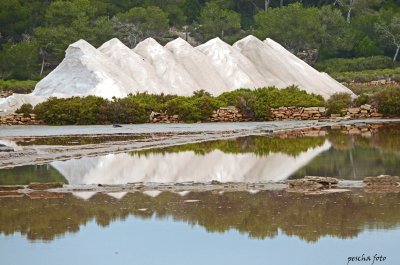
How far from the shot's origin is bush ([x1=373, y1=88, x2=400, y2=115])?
1182 inches

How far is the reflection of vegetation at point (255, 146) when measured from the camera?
62.9 feet

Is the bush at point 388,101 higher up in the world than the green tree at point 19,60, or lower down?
lower down

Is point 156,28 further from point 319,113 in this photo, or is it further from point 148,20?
point 319,113

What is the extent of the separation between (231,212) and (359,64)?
49.5 metres

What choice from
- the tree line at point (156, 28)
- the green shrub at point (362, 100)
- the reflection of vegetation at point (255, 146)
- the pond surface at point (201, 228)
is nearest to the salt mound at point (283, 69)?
the green shrub at point (362, 100)

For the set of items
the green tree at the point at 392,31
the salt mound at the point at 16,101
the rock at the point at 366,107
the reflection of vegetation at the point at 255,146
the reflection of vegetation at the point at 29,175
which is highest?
the green tree at the point at 392,31

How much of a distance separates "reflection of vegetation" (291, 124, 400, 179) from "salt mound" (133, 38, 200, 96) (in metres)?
13.6

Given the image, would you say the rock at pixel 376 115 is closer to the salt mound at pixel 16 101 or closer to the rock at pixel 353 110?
the rock at pixel 353 110

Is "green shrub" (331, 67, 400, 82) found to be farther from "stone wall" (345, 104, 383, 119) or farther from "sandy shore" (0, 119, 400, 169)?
"sandy shore" (0, 119, 400, 169)

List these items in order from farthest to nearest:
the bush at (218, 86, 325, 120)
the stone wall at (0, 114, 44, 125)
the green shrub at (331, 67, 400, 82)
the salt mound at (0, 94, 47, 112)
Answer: the green shrub at (331, 67, 400, 82) → the salt mound at (0, 94, 47, 112) → the stone wall at (0, 114, 44, 125) → the bush at (218, 86, 325, 120)

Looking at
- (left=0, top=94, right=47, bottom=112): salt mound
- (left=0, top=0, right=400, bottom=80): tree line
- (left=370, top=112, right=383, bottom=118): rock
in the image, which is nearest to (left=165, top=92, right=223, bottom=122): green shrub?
(left=370, top=112, right=383, bottom=118): rock

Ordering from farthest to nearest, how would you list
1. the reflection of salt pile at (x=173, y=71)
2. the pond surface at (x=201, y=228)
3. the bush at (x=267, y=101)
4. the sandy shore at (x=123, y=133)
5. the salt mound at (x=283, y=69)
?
the salt mound at (x=283, y=69), the reflection of salt pile at (x=173, y=71), the bush at (x=267, y=101), the sandy shore at (x=123, y=133), the pond surface at (x=201, y=228)

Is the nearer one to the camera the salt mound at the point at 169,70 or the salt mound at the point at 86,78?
the salt mound at the point at 86,78

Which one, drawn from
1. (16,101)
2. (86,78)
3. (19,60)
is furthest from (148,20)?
(16,101)
